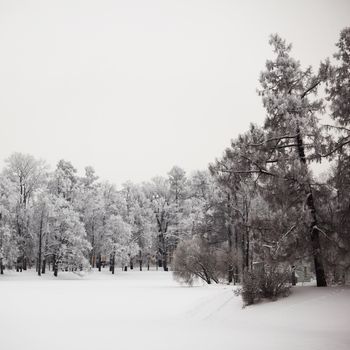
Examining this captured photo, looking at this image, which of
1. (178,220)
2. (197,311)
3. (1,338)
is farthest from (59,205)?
(1,338)

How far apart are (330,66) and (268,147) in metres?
3.51

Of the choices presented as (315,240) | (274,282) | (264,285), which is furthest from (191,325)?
(315,240)

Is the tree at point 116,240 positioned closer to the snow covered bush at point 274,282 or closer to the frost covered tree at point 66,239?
the frost covered tree at point 66,239

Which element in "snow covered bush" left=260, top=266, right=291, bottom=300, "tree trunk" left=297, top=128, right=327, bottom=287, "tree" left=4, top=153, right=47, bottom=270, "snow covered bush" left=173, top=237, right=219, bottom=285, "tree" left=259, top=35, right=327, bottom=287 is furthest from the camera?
"tree" left=4, top=153, right=47, bottom=270

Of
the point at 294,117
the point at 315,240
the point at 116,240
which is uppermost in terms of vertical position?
the point at 294,117

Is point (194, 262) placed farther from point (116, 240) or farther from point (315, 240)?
point (116, 240)

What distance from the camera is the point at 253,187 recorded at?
44.0ft

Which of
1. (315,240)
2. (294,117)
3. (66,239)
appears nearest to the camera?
(315,240)

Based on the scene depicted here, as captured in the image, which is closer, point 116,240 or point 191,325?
point 191,325

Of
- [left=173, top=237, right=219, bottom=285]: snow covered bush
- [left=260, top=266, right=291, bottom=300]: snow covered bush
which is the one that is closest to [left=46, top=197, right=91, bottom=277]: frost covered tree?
[left=173, top=237, right=219, bottom=285]: snow covered bush

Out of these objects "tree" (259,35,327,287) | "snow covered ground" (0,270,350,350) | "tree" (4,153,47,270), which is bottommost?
"snow covered ground" (0,270,350,350)

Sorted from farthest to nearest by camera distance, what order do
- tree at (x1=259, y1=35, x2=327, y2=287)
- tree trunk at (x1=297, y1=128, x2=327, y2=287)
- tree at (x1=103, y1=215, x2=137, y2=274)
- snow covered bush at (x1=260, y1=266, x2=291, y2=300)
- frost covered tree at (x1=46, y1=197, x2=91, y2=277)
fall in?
tree at (x1=103, y1=215, x2=137, y2=274) < frost covered tree at (x1=46, y1=197, x2=91, y2=277) < tree at (x1=259, y1=35, x2=327, y2=287) < tree trunk at (x1=297, y1=128, x2=327, y2=287) < snow covered bush at (x1=260, y1=266, x2=291, y2=300)

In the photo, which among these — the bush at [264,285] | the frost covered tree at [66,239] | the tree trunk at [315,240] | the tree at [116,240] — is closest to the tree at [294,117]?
the tree trunk at [315,240]

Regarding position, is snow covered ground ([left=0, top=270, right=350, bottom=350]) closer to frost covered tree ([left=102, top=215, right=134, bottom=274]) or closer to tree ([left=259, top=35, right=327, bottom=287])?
tree ([left=259, top=35, right=327, bottom=287])
